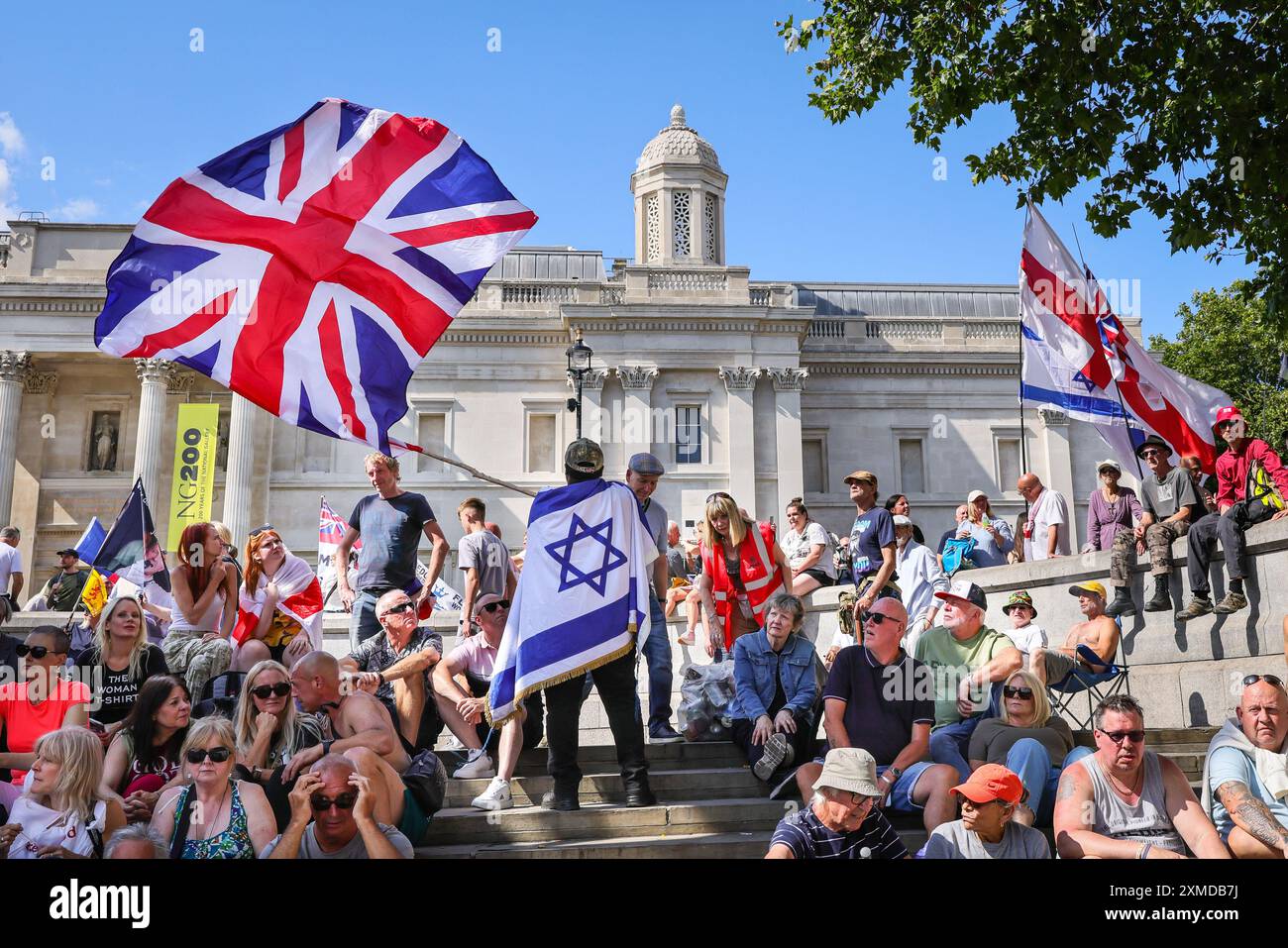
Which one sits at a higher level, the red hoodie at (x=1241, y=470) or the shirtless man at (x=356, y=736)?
the red hoodie at (x=1241, y=470)

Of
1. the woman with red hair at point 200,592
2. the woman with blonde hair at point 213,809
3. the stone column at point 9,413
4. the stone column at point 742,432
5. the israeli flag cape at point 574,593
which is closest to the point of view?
the woman with blonde hair at point 213,809

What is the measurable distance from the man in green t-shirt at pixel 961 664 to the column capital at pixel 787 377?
2632cm

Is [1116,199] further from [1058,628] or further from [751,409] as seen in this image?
[751,409]

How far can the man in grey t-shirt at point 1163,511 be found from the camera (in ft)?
36.7

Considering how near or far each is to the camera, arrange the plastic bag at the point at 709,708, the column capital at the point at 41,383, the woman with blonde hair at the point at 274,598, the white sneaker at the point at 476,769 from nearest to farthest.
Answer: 1. the white sneaker at the point at 476,769
2. the plastic bag at the point at 709,708
3. the woman with blonde hair at the point at 274,598
4. the column capital at the point at 41,383

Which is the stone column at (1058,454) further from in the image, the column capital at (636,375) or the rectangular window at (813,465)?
the column capital at (636,375)

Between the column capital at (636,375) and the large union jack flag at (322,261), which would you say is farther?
the column capital at (636,375)

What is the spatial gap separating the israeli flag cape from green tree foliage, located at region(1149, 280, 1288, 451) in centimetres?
3587

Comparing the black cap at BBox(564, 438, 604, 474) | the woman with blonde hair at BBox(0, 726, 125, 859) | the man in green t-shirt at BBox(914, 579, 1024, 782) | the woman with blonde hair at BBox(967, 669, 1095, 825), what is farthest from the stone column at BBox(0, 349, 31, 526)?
the woman with blonde hair at BBox(967, 669, 1095, 825)

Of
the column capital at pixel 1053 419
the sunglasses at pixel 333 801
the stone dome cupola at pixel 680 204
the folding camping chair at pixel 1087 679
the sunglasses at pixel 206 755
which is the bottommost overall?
the sunglasses at pixel 333 801

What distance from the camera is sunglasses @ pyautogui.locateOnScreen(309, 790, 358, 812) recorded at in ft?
18.3

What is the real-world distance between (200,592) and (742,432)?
26.1 meters

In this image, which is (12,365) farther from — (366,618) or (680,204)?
(366,618)

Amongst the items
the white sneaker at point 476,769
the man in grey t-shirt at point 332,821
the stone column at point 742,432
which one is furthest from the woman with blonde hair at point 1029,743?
the stone column at point 742,432
